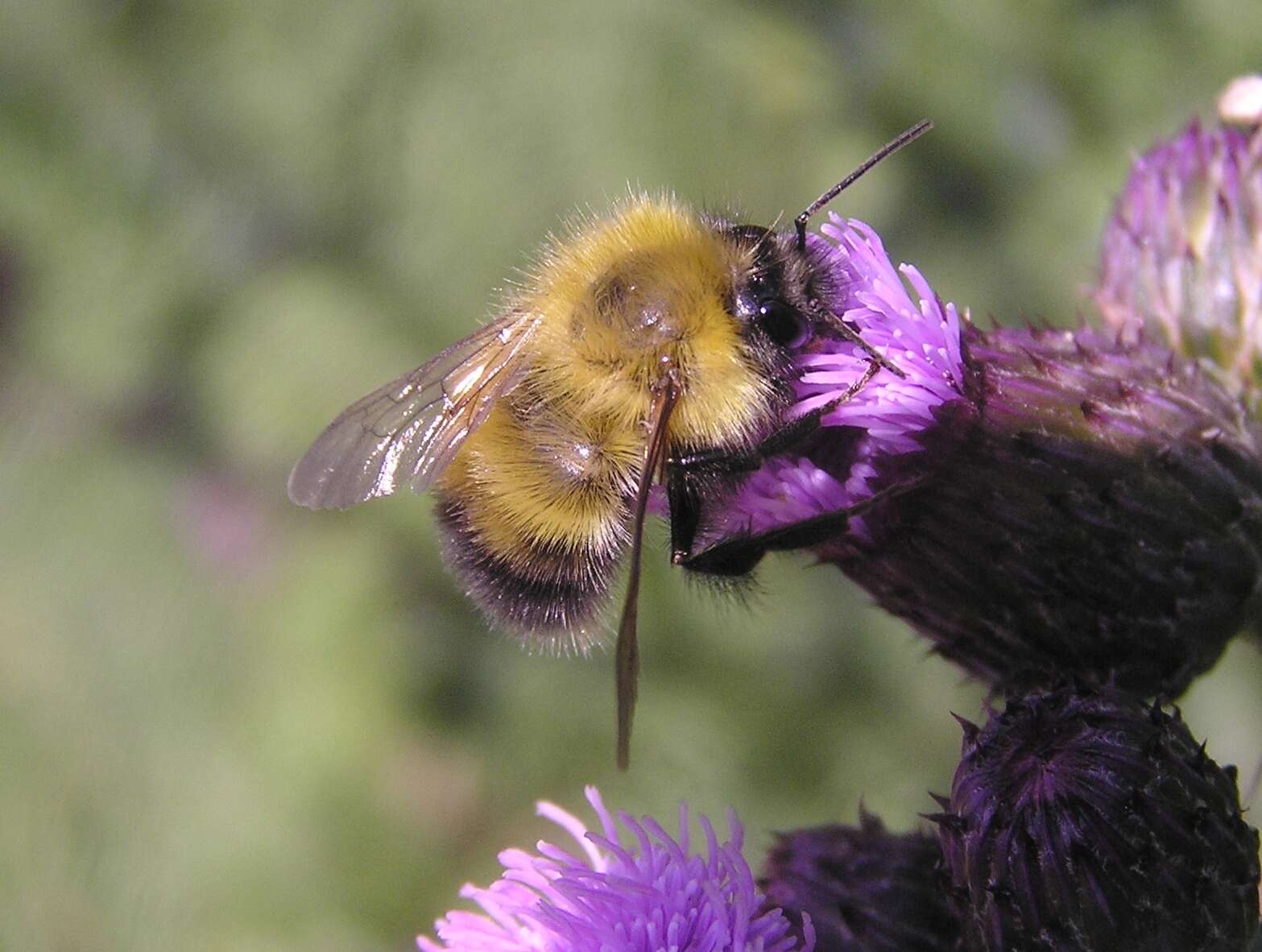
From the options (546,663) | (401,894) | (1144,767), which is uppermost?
(546,663)

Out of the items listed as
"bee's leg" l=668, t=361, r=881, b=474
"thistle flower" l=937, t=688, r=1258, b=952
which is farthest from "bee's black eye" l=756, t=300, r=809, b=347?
"thistle flower" l=937, t=688, r=1258, b=952

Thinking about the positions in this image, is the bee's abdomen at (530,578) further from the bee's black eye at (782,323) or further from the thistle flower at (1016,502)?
the bee's black eye at (782,323)

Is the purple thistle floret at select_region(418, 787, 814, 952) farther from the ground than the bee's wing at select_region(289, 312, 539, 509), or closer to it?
closer to it

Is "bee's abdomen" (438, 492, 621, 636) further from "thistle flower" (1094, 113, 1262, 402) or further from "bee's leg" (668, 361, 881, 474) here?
"thistle flower" (1094, 113, 1262, 402)

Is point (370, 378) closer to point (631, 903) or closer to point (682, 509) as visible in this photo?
point (682, 509)

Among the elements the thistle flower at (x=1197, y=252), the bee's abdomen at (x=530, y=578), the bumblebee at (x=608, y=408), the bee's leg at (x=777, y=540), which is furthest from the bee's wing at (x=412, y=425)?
the thistle flower at (x=1197, y=252)

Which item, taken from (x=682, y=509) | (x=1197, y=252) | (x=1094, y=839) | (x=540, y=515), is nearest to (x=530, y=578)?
(x=540, y=515)

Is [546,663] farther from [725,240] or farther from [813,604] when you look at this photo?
[725,240]

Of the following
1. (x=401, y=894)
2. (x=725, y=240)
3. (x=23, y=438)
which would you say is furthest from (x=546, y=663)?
(x=725, y=240)
